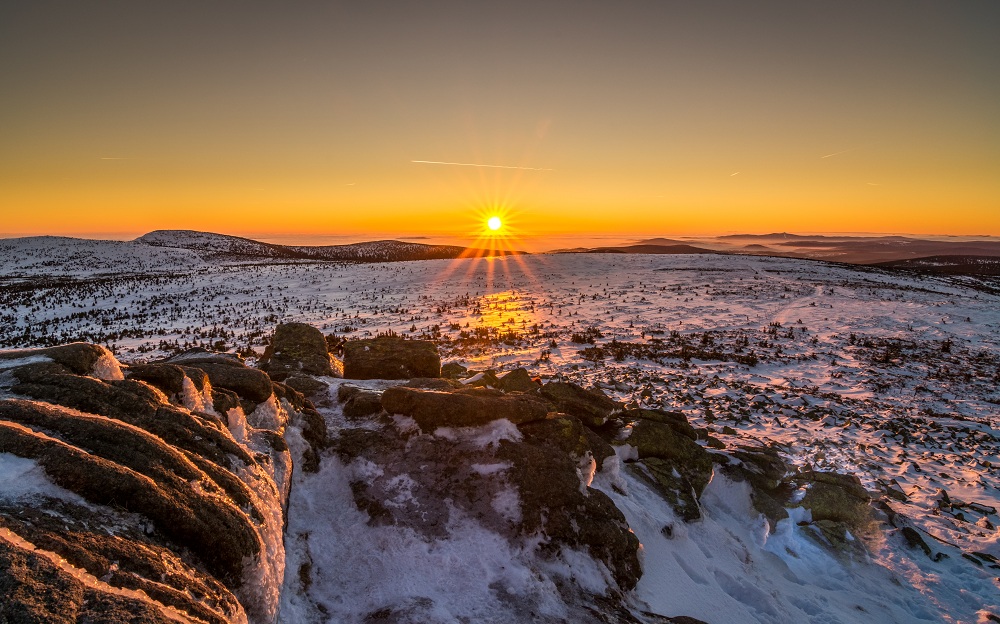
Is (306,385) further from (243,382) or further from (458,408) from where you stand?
(458,408)

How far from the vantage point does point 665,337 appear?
21.9 meters

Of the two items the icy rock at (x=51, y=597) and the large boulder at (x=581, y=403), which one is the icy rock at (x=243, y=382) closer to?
the icy rock at (x=51, y=597)

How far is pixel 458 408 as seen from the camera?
7.51m

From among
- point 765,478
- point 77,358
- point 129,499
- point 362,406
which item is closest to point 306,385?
point 362,406

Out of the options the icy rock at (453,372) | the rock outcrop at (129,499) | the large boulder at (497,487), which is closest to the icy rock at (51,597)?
the rock outcrop at (129,499)

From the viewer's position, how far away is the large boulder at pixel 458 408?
7.46 meters

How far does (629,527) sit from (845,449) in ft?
25.6

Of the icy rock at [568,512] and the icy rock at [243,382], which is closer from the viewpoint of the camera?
the icy rock at [568,512]

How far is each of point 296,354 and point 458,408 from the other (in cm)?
616

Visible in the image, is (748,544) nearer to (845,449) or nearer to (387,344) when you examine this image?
(845,449)

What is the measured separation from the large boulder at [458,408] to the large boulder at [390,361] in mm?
3491

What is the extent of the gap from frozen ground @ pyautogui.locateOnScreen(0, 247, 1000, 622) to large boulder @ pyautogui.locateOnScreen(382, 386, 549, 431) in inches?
92.5

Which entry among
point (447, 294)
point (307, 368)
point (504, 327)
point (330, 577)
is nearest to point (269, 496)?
point (330, 577)

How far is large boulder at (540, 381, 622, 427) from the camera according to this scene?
9.55m
